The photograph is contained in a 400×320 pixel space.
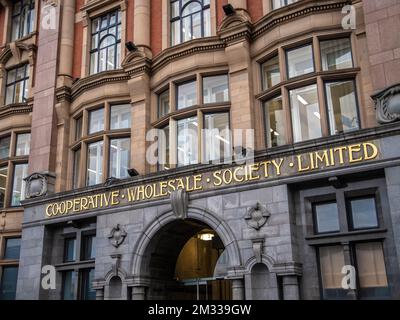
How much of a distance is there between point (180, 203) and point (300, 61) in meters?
5.89

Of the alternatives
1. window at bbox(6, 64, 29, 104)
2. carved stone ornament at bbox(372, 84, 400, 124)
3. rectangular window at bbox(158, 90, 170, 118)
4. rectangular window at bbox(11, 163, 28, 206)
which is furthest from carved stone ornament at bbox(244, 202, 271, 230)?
window at bbox(6, 64, 29, 104)

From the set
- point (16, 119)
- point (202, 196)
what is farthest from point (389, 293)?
point (16, 119)

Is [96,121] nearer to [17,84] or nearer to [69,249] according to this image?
[69,249]

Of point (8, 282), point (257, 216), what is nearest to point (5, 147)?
point (8, 282)

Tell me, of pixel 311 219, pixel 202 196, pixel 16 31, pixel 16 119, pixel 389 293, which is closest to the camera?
pixel 389 293

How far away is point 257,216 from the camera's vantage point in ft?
49.7

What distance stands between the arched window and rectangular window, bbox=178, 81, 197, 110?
1950 millimetres

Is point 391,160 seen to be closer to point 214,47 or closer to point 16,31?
point 214,47

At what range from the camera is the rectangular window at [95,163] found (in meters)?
20.1

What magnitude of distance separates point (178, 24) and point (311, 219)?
31.1 ft

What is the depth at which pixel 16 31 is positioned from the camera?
26.6m

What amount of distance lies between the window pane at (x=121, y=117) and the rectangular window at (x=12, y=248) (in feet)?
22.3

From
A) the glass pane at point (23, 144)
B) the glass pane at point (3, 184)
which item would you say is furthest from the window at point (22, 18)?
the glass pane at point (3, 184)
